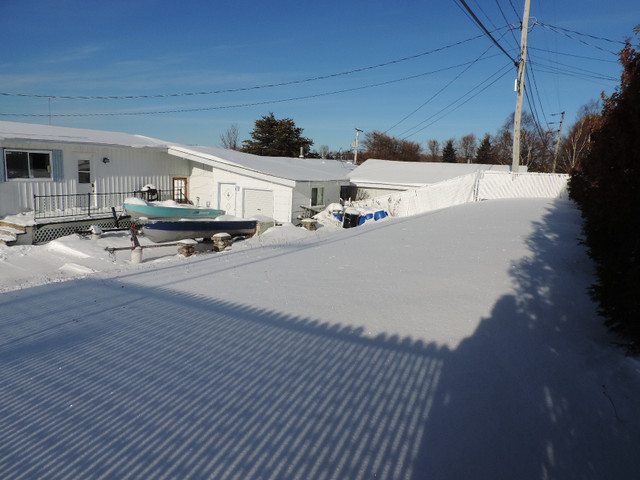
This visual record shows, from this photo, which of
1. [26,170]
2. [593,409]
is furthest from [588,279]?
[26,170]

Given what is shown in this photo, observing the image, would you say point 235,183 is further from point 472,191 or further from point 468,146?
point 468,146

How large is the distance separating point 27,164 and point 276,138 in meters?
36.2

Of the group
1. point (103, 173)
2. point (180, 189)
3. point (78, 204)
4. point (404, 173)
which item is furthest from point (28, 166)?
point (404, 173)

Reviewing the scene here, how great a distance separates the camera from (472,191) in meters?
18.3

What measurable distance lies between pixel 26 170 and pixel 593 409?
17145mm

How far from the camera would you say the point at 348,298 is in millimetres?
5680

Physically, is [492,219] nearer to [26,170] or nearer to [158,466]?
[158,466]

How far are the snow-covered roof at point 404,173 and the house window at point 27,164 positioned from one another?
1564 cm

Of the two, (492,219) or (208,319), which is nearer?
(208,319)

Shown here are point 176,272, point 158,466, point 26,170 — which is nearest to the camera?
point 158,466

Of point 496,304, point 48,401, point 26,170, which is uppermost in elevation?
point 26,170

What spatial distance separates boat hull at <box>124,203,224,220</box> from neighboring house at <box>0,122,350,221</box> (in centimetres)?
228

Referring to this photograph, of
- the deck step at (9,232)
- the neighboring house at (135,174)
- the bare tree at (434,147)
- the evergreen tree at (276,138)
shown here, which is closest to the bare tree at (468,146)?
the bare tree at (434,147)

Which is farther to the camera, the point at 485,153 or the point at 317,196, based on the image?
the point at 485,153
